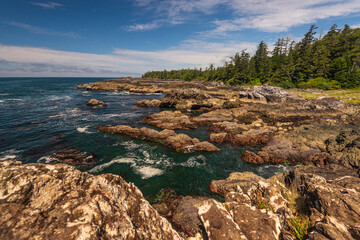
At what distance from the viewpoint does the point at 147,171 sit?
57.7 feet

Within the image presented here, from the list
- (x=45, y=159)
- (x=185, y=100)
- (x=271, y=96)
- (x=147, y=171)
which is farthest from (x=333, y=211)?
(x=271, y=96)

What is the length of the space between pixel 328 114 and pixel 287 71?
60903 millimetres

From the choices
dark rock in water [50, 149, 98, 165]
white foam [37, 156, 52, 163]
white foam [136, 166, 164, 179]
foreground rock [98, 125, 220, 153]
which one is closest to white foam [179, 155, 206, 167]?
foreground rock [98, 125, 220, 153]

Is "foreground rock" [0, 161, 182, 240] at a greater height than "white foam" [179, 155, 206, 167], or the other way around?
"foreground rock" [0, 161, 182, 240]

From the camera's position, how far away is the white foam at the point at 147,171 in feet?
55.3

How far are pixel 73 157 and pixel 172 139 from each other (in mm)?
13542

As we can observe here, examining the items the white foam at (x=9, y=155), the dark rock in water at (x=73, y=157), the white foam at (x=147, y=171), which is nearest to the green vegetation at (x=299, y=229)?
the white foam at (x=147, y=171)

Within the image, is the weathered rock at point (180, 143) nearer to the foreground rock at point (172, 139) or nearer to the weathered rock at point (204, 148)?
the foreground rock at point (172, 139)

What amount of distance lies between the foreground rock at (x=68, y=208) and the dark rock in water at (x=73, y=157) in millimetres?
15093

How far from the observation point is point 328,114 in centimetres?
3531

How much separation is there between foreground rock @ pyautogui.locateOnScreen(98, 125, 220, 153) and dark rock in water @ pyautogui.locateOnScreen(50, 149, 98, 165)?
8271 mm

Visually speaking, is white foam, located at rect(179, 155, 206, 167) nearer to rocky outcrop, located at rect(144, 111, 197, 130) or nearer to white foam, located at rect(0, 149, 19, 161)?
rocky outcrop, located at rect(144, 111, 197, 130)

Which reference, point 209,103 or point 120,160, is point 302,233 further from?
point 209,103

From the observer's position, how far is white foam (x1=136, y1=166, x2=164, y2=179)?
16844 millimetres
